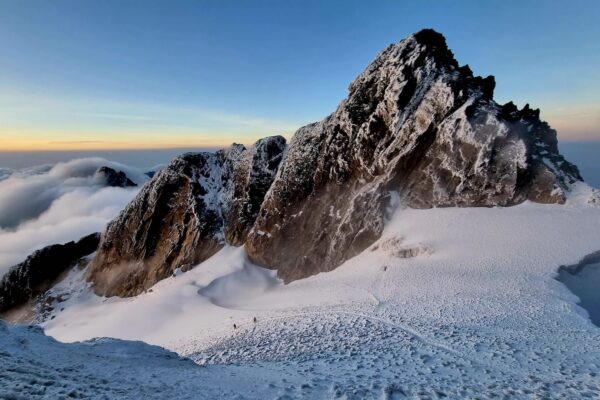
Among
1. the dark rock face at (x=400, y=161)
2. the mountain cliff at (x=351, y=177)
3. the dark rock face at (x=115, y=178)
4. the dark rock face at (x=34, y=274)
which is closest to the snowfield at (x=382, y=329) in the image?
the dark rock face at (x=400, y=161)

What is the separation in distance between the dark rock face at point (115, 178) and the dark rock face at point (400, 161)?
505 feet

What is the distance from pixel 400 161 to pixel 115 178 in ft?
595

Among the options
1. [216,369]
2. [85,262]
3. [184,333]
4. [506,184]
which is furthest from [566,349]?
[85,262]

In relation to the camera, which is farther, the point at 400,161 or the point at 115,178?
the point at 115,178

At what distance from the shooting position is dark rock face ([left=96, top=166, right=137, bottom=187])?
180000 mm

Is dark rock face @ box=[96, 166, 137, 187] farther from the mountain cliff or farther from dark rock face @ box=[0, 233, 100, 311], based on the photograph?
the mountain cliff

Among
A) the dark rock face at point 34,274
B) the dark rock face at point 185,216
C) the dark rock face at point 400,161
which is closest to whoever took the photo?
the dark rock face at point 400,161

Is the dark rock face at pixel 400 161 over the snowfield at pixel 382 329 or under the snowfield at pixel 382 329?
over

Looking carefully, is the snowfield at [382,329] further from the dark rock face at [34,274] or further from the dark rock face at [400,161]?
the dark rock face at [34,274]

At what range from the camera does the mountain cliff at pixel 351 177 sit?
36.4m

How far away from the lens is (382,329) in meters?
19.4

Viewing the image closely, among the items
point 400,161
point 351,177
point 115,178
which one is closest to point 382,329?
point 400,161

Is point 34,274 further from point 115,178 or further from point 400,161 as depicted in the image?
point 115,178

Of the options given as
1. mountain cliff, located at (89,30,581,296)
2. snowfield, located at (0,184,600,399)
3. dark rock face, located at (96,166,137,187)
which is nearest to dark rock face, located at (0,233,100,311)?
mountain cliff, located at (89,30,581,296)
